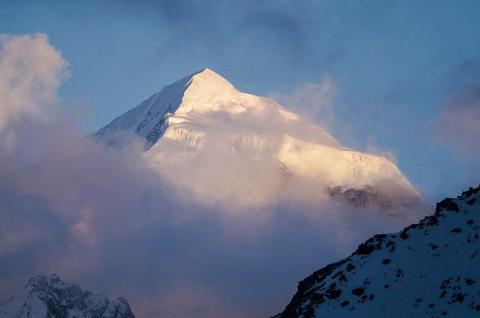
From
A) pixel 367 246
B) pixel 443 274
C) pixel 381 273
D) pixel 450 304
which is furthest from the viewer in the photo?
pixel 367 246

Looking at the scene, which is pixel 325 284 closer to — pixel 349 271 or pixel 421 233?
pixel 349 271

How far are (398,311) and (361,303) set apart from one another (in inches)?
182

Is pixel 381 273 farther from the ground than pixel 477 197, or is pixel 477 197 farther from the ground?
pixel 477 197

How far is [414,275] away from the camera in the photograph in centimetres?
7269

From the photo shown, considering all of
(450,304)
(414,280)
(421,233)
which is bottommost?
(450,304)

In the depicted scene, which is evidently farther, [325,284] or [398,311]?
[325,284]

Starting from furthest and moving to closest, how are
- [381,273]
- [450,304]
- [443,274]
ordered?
[381,273]
[443,274]
[450,304]

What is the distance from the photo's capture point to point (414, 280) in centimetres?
7200

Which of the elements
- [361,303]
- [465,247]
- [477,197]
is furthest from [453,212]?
[361,303]

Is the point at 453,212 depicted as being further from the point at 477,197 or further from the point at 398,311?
the point at 398,311

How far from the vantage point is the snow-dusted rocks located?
66950 mm

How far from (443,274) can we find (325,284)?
13.4 metres

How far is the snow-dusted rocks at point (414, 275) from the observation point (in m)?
67.0

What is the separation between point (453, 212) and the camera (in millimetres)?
78938
